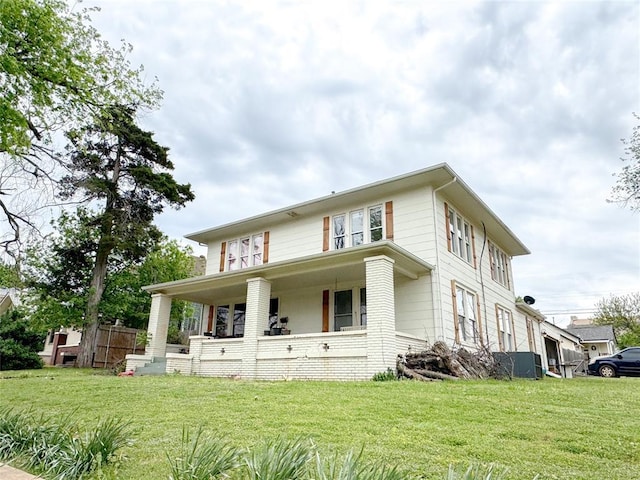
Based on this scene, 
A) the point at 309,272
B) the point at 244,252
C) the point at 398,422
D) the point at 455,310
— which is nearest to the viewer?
the point at 398,422

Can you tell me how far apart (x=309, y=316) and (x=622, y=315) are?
141ft

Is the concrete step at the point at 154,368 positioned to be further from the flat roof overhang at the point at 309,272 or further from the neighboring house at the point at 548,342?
the neighboring house at the point at 548,342

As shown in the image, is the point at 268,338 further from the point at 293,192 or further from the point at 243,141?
the point at 293,192

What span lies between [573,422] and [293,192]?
2151 centimetres

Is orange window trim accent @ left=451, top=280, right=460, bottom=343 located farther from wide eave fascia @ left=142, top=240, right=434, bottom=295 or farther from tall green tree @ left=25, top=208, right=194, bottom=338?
tall green tree @ left=25, top=208, right=194, bottom=338

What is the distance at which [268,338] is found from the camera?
39.0ft

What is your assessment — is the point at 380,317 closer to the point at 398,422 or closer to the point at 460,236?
the point at 398,422

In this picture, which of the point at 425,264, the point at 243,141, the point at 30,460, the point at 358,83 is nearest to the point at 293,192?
the point at 243,141

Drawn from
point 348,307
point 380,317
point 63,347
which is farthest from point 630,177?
point 63,347

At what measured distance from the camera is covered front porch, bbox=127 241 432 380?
10.3 metres

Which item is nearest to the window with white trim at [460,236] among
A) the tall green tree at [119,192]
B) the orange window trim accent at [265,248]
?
the orange window trim accent at [265,248]

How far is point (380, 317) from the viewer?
10.1 m

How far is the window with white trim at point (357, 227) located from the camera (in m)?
13.8

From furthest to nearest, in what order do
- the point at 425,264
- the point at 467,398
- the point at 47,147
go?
the point at 425,264 < the point at 47,147 < the point at 467,398
